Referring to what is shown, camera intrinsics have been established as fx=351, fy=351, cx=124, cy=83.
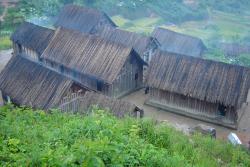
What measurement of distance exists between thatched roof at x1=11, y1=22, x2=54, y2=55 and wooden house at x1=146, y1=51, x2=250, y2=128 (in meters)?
11.0

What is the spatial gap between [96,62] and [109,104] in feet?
27.6

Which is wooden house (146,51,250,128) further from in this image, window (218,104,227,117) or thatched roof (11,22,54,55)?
thatched roof (11,22,54,55)

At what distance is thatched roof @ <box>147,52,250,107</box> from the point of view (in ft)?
84.6

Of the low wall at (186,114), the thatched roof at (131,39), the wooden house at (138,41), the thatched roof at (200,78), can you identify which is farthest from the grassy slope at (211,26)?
the low wall at (186,114)

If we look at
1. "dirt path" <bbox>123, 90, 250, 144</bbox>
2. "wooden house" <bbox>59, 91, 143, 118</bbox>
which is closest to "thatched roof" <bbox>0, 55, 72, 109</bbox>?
"wooden house" <bbox>59, 91, 143, 118</bbox>

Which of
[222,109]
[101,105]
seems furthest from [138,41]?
[101,105]

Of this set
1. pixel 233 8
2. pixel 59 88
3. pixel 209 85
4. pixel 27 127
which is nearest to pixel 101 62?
pixel 59 88

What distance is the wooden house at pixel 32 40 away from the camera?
A: 33469 millimetres

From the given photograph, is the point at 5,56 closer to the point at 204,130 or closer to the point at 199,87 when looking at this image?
the point at 199,87

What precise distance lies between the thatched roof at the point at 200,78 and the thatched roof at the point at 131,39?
5.85 m

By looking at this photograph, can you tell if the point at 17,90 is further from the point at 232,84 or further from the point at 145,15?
the point at 145,15

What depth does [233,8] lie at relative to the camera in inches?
2972

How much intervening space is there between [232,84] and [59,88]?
1261 cm

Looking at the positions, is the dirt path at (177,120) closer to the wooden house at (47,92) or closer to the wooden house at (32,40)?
the wooden house at (47,92)
